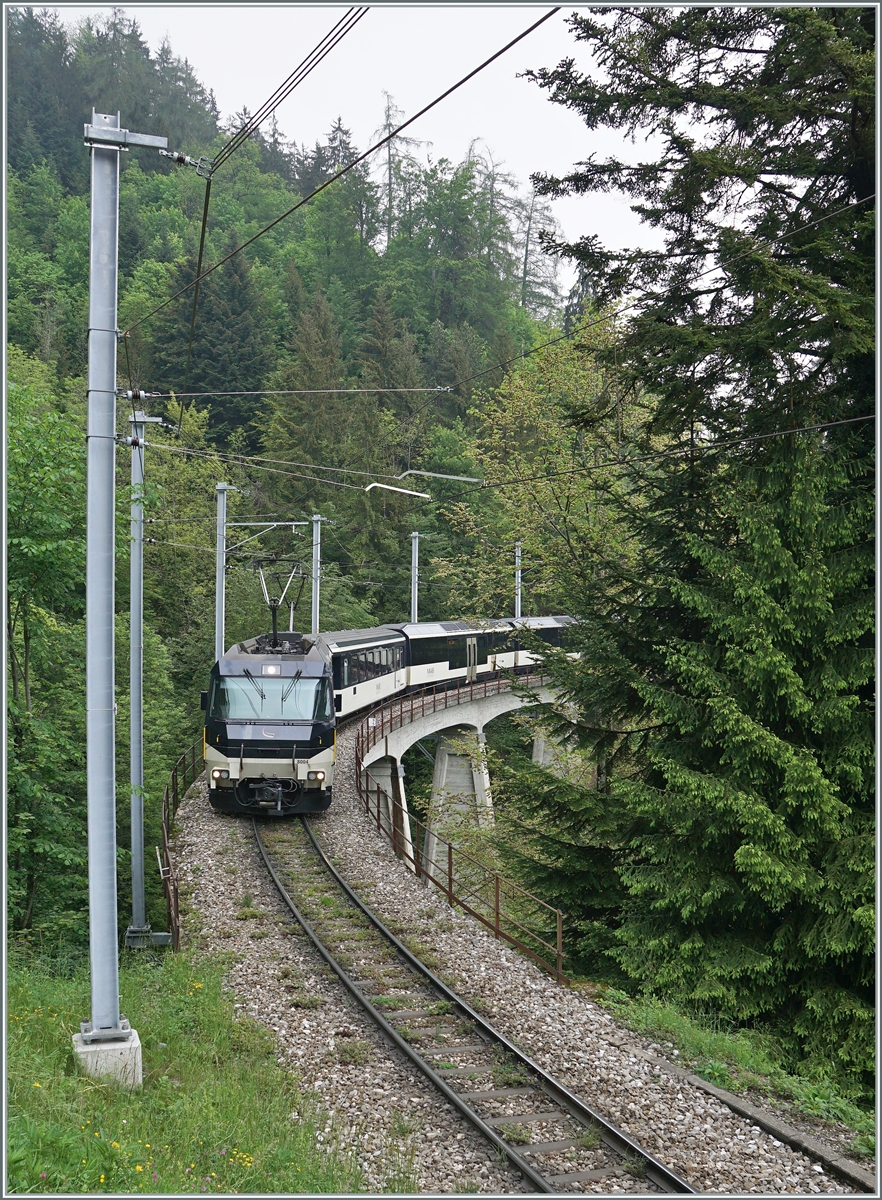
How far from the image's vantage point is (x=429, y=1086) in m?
8.09

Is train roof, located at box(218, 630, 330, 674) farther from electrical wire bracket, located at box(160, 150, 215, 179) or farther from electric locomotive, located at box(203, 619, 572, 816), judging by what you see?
electrical wire bracket, located at box(160, 150, 215, 179)

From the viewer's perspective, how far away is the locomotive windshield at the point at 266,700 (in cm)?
1734

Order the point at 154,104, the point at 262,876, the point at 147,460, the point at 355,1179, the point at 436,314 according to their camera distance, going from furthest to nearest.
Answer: the point at 154,104, the point at 436,314, the point at 147,460, the point at 262,876, the point at 355,1179

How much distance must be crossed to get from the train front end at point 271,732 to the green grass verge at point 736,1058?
8376 millimetres

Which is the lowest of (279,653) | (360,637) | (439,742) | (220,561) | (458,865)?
(458,865)

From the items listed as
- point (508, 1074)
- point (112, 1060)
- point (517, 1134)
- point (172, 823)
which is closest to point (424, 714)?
point (172, 823)

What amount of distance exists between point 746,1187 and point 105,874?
16.4 feet

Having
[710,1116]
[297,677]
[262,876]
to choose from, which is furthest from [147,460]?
[710,1116]

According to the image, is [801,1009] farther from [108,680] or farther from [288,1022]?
[108,680]

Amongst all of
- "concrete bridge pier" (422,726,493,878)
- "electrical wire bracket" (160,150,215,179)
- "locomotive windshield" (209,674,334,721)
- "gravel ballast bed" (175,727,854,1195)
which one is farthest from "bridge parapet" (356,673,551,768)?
"electrical wire bracket" (160,150,215,179)

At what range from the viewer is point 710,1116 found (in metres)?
7.45

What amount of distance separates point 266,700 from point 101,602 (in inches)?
408

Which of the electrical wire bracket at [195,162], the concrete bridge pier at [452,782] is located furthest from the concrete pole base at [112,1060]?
A: the concrete bridge pier at [452,782]

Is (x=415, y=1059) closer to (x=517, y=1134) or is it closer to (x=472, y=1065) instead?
(x=472, y=1065)
